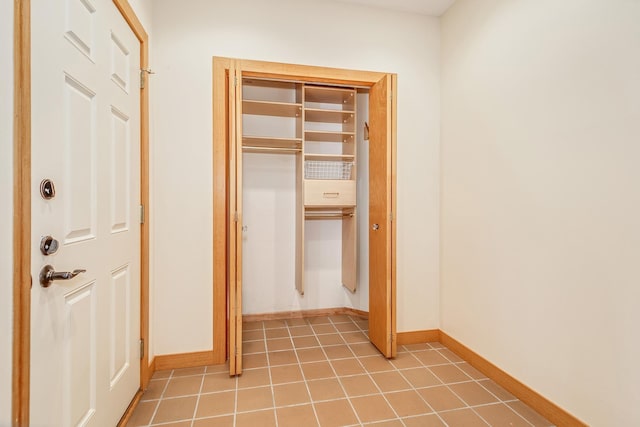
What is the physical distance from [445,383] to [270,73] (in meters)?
2.54

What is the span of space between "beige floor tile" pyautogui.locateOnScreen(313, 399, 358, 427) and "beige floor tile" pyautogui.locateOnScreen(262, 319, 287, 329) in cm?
129

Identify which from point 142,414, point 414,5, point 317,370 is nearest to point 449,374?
point 317,370

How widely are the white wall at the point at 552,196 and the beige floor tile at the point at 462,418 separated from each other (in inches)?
16.4

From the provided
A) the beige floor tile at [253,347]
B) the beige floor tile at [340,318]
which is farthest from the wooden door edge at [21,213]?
the beige floor tile at [340,318]

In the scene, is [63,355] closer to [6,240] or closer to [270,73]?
[6,240]

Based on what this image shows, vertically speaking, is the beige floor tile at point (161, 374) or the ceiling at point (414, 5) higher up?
the ceiling at point (414, 5)

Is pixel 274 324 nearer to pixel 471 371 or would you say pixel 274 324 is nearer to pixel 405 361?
pixel 405 361

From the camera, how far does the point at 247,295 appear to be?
3.21 metres

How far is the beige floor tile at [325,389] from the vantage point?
1908 mm

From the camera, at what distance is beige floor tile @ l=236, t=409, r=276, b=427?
1.67m

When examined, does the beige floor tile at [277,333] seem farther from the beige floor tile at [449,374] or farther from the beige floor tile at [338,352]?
the beige floor tile at [449,374]

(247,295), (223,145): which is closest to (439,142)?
(223,145)

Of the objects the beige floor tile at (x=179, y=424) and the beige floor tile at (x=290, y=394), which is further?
the beige floor tile at (x=290, y=394)

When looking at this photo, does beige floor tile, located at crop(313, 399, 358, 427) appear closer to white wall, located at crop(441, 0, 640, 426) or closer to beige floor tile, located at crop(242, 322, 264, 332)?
white wall, located at crop(441, 0, 640, 426)
